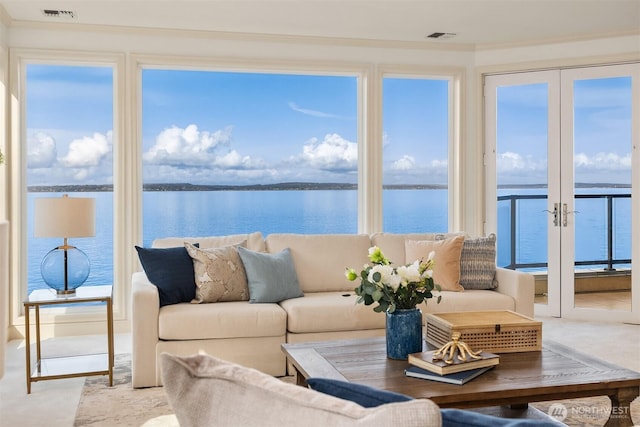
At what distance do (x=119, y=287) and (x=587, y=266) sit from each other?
4097 millimetres

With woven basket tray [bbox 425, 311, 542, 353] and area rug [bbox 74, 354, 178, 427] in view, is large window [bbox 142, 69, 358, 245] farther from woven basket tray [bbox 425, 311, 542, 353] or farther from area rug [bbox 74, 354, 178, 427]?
woven basket tray [bbox 425, 311, 542, 353]

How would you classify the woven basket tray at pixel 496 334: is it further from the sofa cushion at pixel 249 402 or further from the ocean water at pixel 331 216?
the ocean water at pixel 331 216

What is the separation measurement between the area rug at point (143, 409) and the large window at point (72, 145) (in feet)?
6.04

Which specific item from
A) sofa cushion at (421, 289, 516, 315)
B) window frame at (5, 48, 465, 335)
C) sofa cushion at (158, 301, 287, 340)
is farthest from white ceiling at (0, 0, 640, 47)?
sofa cushion at (158, 301, 287, 340)

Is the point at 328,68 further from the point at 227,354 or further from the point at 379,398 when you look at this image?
the point at 379,398

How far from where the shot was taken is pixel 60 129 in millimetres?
5402

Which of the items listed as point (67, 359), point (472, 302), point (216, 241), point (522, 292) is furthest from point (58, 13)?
point (522, 292)

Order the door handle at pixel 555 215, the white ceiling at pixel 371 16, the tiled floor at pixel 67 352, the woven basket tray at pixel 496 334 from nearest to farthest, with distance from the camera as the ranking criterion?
the woven basket tray at pixel 496 334 → the tiled floor at pixel 67 352 → the white ceiling at pixel 371 16 → the door handle at pixel 555 215

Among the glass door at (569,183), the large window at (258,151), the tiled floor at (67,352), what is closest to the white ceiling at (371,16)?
the glass door at (569,183)

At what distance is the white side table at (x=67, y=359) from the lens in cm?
378

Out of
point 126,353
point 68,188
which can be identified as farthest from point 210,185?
point 126,353

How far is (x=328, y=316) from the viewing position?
4098 mm

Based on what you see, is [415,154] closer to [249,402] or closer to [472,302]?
[472,302]

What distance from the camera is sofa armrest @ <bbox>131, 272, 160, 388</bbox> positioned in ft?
12.5
